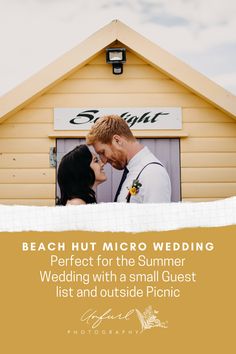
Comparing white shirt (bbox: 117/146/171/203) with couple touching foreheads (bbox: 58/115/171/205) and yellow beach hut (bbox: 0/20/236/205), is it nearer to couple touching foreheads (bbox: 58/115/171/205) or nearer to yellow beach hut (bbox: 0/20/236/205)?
couple touching foreheads (bbox: 58/115/171/205)

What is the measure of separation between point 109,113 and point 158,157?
0.81 metres

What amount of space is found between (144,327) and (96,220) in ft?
1.75

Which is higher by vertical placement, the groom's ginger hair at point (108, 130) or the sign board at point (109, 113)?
the sign board at point (109, 113)

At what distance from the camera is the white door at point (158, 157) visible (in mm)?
6977

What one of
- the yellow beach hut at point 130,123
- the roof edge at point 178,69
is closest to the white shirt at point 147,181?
the yellow beach hut at point 130,123

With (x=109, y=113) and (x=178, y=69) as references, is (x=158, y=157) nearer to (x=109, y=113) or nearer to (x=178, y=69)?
(x=109, y=113)

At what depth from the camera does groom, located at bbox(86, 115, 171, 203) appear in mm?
6176

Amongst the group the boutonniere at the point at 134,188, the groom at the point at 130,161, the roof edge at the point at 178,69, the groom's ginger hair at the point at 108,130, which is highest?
the roof edge at the point at 178,69

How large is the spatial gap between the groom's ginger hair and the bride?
203 millimetres

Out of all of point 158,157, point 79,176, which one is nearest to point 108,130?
point 79,176

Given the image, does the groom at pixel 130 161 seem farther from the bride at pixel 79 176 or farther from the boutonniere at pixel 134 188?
the bride at pixel 79 176

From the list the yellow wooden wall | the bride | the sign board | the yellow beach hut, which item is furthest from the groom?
the yellow wooden wall

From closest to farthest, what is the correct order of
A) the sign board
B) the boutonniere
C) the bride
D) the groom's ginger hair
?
the bride → the boutonniere → the groom's ginger hair → the sign board

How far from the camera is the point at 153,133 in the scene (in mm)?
6977
